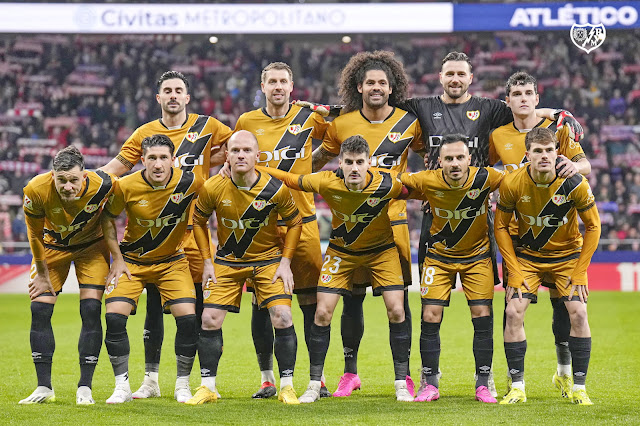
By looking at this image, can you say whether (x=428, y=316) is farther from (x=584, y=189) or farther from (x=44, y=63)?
(x=44, y=63)

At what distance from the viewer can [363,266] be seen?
640 cm

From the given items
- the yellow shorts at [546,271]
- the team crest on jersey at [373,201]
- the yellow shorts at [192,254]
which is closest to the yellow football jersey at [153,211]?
the yellow shorts at [192,254]

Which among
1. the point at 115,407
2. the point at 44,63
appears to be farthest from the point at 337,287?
the point at 44,63

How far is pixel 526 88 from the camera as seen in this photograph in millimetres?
6457

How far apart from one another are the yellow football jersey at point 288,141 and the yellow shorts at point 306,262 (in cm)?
15

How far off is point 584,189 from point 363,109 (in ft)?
6.18

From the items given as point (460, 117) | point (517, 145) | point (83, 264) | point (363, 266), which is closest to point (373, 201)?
point (363, 266)

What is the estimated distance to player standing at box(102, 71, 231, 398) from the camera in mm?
6656

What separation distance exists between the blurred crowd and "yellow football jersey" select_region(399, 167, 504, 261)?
15224 millimetres

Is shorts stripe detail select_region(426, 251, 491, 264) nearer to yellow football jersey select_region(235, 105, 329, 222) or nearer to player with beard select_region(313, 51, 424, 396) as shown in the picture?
player with beard select_region(313, 51, 424, 396)

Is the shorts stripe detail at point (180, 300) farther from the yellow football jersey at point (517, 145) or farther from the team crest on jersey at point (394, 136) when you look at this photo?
the yellow football jersey at point (517, 145)

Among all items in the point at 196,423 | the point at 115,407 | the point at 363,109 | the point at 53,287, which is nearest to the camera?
the point at 196,423

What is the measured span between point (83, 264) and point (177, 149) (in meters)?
1.16

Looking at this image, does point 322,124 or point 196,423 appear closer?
point 196,423
